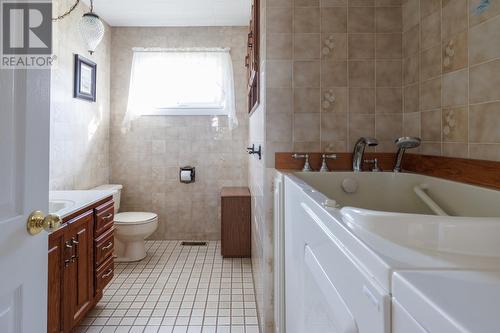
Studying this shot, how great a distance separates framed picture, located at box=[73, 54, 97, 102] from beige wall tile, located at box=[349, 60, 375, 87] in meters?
2.33

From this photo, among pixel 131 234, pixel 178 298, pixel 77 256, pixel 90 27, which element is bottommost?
pixel 178 298

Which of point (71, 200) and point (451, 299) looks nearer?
point (451, 299)

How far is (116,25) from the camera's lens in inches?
141

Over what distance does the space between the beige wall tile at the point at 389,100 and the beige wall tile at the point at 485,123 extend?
0.55m

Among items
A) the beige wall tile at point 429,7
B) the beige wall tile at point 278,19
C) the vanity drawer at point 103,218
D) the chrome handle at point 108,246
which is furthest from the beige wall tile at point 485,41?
the chrome handle at point 108,246

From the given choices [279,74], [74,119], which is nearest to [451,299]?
[279,74]

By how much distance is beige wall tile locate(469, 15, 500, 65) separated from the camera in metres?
1.23

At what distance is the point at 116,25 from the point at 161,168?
1.65 meters

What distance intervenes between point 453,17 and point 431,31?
170 millimetres

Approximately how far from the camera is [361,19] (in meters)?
1.89

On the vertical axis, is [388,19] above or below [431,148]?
above

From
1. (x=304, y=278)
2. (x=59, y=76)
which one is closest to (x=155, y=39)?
(x=59, y=76)

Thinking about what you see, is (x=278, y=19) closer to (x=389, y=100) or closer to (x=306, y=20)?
(x=306, y=20)

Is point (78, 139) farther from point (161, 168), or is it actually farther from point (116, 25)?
point (116, 25)
